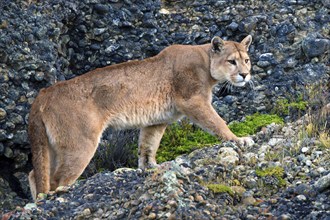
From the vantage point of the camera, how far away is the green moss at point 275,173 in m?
7.64

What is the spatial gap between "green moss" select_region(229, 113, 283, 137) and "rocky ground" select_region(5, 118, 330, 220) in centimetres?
265

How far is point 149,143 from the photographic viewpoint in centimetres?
1041

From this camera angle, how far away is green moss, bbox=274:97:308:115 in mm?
11242

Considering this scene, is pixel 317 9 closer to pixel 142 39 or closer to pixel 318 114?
pixel 142 39

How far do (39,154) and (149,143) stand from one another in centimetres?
168

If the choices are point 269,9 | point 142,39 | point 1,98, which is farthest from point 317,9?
point 1,98

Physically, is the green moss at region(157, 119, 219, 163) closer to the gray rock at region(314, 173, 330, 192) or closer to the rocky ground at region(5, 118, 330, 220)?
the rocky ground at region(5, 118, 330, 220)

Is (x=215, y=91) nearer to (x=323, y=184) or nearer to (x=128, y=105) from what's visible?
(x=128, y=105)

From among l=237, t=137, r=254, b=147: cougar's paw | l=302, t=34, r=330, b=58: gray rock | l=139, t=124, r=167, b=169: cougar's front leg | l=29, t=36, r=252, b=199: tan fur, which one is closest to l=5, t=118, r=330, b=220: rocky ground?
l=237, t=137, r=254, b=147: cougar's paw

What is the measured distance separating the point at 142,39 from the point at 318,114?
383cm

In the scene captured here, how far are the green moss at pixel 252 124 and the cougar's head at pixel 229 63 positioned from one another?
925 millimetres

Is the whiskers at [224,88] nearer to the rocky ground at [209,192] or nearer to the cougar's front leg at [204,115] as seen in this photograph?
the cougar's front leg at [204,115]

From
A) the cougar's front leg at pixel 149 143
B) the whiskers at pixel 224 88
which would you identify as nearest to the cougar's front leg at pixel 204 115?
the cougar's front leg at pixel 149 143

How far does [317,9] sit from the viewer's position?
12500 mm
